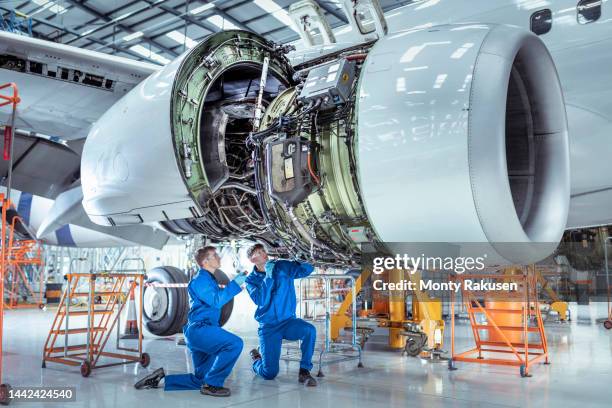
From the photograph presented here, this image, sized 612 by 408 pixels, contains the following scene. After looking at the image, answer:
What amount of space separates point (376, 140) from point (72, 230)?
1230 centimetres

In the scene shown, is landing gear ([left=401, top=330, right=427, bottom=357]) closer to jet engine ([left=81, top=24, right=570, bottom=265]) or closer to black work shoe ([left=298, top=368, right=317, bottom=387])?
black work shoe ([left=298, top=368, right=317, bottom=387])

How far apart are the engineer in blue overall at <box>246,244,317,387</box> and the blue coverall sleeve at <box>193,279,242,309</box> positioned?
452 mm

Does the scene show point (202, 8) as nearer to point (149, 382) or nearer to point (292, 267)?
point (292, 267)

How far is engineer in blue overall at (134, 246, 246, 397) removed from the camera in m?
4.51

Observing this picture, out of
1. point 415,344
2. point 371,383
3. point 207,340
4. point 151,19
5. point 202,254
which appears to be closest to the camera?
point 207,340

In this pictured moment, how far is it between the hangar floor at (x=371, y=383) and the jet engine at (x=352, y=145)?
1.32m

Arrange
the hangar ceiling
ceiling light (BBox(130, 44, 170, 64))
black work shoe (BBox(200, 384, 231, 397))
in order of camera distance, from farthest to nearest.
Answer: ceiling light (BBox(130, 44, 170, 64)) < the hangar ceiling < black work shoe (BBox(200, 384, 231, 397))

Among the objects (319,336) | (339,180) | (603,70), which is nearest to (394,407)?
(339,180)

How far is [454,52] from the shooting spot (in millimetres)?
2756

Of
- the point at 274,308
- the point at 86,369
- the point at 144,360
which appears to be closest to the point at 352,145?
the point at 274,308

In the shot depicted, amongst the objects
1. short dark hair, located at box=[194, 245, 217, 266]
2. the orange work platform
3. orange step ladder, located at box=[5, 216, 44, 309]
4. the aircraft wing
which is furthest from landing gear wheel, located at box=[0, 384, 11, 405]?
orange step ladder, located at box=[5, 216, 44, 309]

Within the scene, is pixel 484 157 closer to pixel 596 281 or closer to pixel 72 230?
pixel 72 230

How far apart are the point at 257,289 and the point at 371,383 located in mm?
1351

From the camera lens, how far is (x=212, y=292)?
4.66 metres
